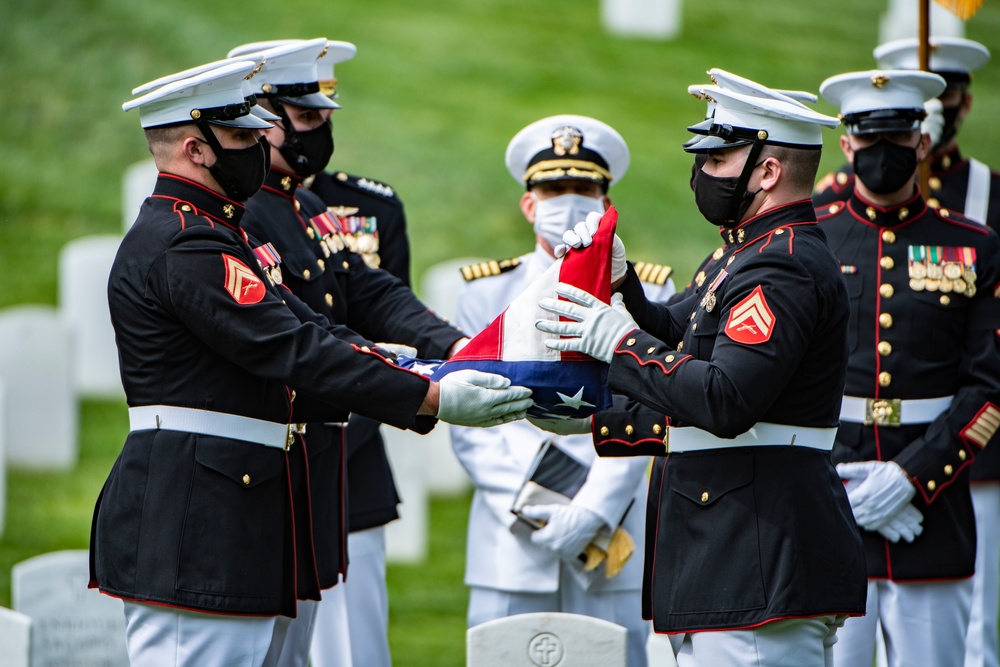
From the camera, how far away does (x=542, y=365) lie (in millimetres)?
4164

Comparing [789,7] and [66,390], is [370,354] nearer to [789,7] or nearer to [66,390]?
[66,390]

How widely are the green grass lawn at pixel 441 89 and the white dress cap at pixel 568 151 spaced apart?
278 inches

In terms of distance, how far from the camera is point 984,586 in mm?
6195

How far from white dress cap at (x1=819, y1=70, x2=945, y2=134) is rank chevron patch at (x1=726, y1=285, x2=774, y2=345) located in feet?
5.29

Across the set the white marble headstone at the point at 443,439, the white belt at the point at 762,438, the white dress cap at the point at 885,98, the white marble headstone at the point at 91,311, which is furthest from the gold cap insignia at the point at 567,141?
the white marble headstone at the point at 91,311

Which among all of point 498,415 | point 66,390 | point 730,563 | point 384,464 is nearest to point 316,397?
point 498,415

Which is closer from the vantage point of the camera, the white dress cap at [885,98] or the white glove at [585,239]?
the white glove at [585,239]

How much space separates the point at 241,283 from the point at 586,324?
0.98 metres

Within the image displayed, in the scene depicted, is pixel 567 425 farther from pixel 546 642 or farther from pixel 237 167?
pixel 237 167

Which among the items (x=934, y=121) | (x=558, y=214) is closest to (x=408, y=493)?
(x=558, y=214)

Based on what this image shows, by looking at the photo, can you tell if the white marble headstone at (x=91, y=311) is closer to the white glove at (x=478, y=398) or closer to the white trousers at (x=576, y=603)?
the white trousers at (x=576, y=603)

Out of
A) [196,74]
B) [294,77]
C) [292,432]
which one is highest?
[294,77]

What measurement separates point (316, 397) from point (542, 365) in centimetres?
67

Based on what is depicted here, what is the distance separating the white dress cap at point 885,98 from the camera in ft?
17.1
